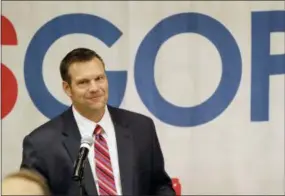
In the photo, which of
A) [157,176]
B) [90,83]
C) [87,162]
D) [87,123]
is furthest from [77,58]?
[157,176]

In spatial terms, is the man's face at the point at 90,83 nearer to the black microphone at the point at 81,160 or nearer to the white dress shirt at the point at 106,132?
the white dress shirt at the point at 106,132

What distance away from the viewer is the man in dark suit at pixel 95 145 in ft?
5.22

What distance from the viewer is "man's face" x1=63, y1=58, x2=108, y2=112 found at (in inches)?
64.6

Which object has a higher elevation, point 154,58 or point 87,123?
point 154,58

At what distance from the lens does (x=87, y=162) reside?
1600 mm

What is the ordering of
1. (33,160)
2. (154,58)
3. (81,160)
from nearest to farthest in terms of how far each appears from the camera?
(81,160)
(33,160)
(154,58)

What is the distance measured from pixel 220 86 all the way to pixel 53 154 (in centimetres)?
135

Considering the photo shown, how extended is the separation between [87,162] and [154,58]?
1210mm

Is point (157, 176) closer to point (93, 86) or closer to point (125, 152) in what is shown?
point (125, 152)

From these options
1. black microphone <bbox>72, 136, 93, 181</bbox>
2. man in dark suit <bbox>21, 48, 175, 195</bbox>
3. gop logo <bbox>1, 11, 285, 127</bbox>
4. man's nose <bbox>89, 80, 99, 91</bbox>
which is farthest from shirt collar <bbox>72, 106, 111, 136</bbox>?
gop logo <bbox>1, 11, 285, 127</bbox>

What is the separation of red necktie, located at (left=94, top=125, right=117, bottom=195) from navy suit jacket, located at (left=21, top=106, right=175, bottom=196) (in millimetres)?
29

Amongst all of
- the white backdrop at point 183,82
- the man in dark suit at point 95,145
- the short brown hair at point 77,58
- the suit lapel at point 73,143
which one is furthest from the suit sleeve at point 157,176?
the white backdrop at point 183,82

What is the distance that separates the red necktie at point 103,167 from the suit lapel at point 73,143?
0.03 metres

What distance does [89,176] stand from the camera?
158 centimetres
